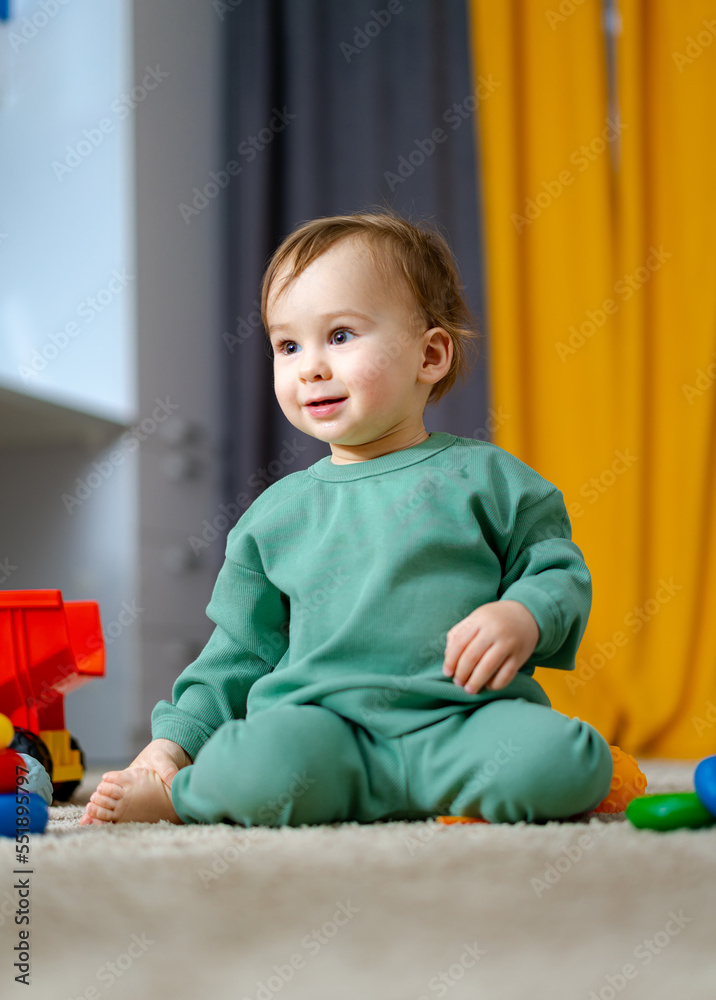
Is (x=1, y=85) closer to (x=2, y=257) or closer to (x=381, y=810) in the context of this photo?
(x=2, y=257)

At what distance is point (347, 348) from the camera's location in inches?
31.0

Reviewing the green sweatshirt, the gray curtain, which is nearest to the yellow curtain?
the gray curtain

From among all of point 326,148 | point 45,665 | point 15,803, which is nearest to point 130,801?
point 15,803

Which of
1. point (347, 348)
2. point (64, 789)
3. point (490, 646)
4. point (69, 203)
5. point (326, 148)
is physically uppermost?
point (326, 148)

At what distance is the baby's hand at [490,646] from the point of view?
66cm

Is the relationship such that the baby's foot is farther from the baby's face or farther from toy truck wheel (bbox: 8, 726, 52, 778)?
the baby's face

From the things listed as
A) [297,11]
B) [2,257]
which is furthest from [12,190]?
[297,11]

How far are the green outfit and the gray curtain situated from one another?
126 centimetres

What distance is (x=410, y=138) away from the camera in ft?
7.08

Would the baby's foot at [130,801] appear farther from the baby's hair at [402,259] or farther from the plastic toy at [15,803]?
the baby's hair at [402,259]

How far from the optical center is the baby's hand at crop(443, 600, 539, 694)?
665 millimetres

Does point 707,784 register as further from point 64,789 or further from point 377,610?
point 64,789

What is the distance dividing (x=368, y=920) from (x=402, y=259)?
0.54m

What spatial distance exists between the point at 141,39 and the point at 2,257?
0.63 metres
